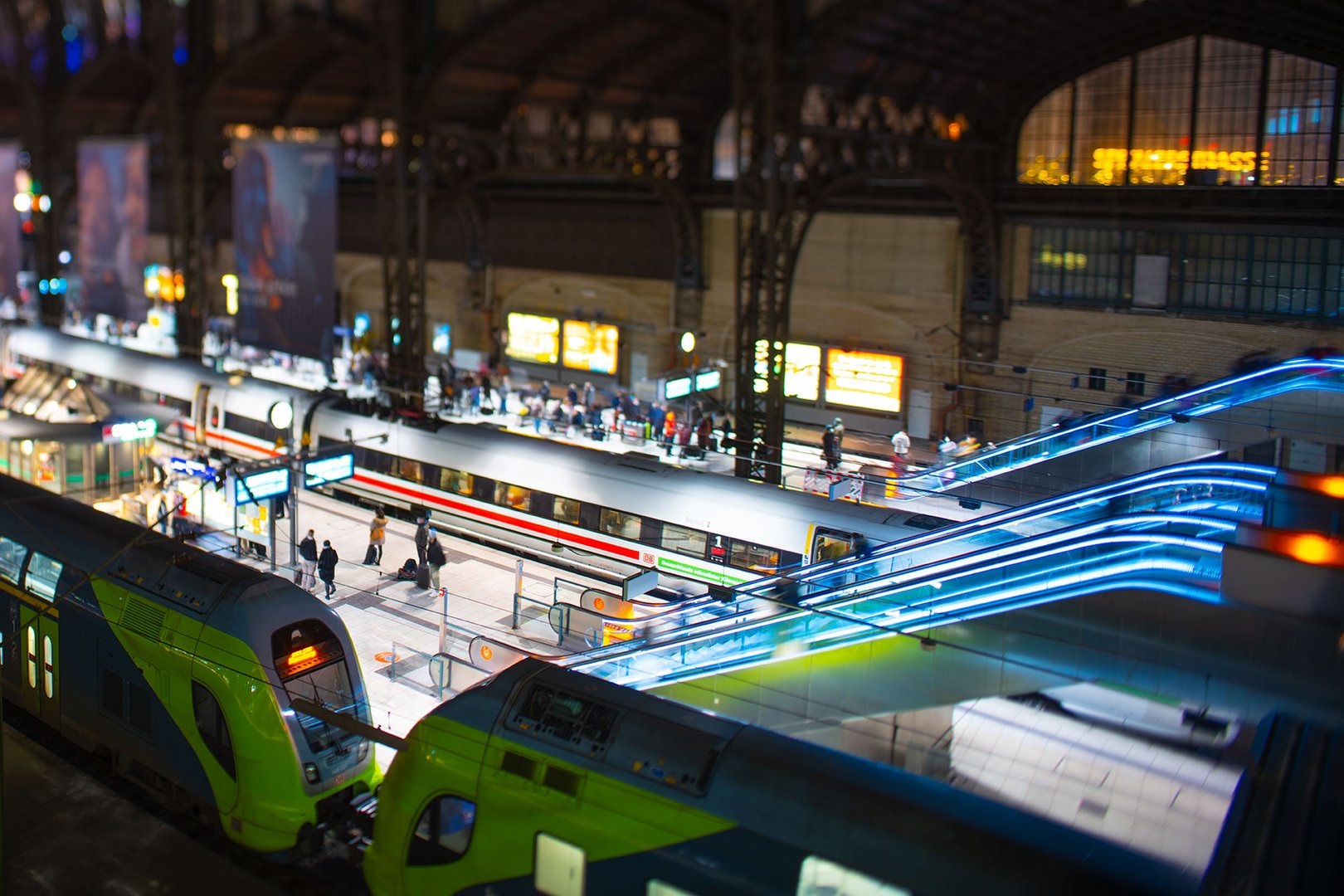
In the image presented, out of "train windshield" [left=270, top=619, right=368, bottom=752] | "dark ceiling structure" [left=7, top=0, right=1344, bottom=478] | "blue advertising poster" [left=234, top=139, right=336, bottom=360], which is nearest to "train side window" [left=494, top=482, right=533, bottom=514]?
"dark ceiling structure" [left=7, top=0, right=1344, bottom=478]

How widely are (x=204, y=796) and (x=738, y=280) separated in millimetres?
14726

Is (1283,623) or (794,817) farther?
(1283,623)

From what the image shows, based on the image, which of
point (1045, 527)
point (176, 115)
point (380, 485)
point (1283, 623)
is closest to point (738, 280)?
point (380, 485)

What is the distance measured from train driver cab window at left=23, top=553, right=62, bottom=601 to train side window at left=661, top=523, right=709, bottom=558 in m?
9.04

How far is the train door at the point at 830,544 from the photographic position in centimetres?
1688

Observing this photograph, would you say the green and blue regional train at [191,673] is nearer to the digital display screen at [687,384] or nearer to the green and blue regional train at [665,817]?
the green and blue regional train at [665,817]

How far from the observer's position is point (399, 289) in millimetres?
28375

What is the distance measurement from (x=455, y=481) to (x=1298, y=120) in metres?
18.6

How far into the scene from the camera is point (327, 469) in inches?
766

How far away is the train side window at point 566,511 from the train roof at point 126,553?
800cm

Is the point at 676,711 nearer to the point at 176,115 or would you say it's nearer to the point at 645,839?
the point at 645,839

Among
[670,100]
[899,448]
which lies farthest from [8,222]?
[899,448]

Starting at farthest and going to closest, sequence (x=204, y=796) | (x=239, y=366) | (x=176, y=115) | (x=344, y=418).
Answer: (x=239, y=366) < (x=176, y=115) < (x=344, y=418) < (x=204, y=796)

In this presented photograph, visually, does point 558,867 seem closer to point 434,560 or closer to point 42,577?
point 42,577
